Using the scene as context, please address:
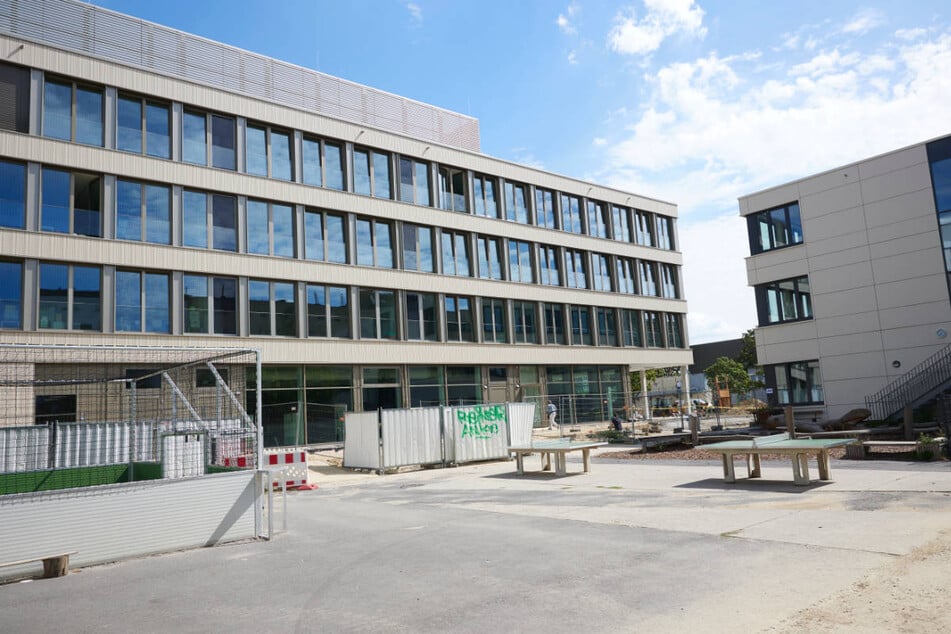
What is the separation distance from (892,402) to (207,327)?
28.1 metres

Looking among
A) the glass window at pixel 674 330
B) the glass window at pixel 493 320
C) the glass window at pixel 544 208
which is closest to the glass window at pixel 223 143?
the glass window at pixel 493 320

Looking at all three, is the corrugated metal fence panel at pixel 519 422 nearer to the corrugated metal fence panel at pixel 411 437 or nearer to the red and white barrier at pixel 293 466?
the corrugated metal fence panel at pixel 411 437

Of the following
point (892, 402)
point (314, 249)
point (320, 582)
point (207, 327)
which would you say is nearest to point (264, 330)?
point (207, 327)

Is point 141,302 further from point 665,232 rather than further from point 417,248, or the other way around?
point 665,232

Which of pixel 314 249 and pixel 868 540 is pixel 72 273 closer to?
pixel 314 249

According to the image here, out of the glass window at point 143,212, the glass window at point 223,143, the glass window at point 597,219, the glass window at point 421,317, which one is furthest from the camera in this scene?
the glass window at point 597,219

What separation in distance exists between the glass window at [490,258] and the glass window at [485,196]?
1.56 meters

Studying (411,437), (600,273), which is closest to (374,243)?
(411,437)

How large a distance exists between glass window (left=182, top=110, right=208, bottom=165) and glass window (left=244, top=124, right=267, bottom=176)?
1956 millimetres

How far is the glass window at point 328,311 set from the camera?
33.3 meters

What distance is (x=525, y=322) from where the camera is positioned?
42625 millimetres

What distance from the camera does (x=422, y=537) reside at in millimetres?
11188

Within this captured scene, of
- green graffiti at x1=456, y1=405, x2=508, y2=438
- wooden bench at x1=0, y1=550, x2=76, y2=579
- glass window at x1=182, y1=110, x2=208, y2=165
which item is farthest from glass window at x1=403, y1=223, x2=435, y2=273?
wooden bench at x1=0, y1=550, x2=76, y2=579

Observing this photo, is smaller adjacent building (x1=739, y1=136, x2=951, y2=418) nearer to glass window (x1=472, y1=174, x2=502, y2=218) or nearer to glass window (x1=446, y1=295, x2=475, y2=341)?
glass window (x1=472, y1=174, x2=502, y2=218)
